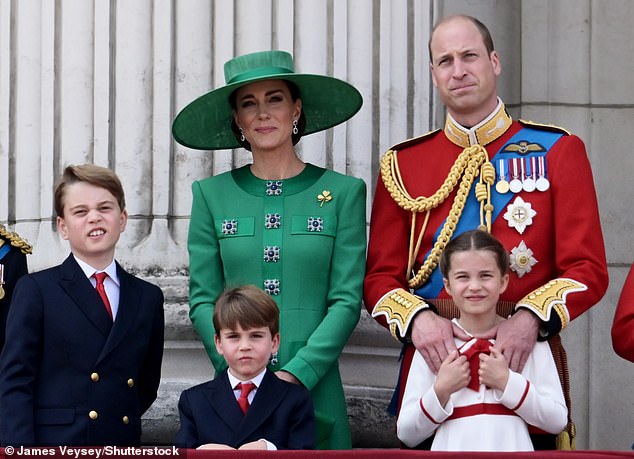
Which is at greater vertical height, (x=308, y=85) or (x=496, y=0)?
(x=496, y=0)

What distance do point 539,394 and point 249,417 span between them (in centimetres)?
82

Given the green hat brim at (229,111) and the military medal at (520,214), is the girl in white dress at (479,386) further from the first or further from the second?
the green hat brim at (229,111)

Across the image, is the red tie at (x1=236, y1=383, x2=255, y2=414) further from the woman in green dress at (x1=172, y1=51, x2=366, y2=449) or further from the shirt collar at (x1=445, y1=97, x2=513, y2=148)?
the shirt collar at (x1=445, y1=97, x2=513, y2=148)

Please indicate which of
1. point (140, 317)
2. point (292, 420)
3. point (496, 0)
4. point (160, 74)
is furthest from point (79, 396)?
point (496, 0)

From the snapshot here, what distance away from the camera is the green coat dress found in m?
4.69

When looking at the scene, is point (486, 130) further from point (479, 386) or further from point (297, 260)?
point (479, 386)

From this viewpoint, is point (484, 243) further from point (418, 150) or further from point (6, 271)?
point (6, 271)

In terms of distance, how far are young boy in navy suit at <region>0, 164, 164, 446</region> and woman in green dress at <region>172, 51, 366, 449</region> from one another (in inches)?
10.1

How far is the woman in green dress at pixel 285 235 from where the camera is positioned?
4.70 metres

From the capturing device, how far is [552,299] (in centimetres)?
435

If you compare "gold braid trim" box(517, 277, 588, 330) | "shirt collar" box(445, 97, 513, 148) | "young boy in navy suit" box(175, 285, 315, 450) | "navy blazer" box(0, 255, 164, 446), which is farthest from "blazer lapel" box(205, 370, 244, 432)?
"shirt collar" box(445, 97, 513, 148)

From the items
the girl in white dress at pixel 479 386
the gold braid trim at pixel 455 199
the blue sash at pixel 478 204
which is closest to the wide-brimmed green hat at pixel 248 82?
the gold braid trim at pixel 455 199

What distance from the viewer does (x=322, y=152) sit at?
573 centimetres

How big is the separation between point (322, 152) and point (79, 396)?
5.50ft
